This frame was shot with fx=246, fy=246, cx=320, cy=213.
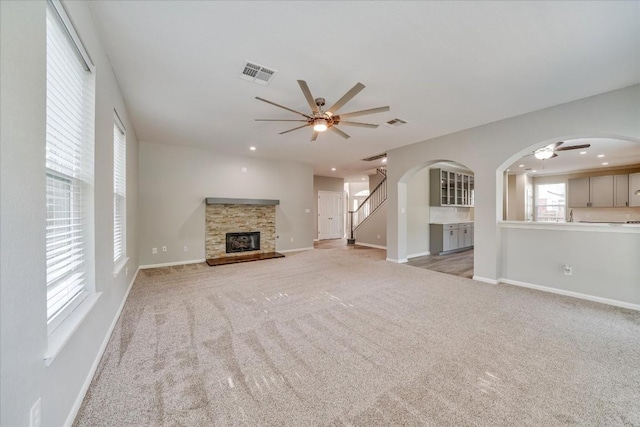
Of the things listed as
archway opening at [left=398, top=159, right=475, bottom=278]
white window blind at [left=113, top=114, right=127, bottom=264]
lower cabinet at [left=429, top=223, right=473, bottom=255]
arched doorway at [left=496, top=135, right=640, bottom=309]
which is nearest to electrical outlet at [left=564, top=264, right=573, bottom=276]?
arched doorway at [left=496, top=135, right=640, bottom=309]

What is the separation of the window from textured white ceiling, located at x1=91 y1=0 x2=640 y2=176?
7941mm

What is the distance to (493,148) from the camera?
4285 mm

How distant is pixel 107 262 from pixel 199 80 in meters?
2.21

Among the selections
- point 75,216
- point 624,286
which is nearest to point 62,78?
point 75,216

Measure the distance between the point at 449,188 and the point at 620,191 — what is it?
5020mm

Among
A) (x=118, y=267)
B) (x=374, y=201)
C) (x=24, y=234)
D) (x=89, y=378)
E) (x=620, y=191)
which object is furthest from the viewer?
(x=374, y=201)

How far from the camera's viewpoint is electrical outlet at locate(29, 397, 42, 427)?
1.08 meters

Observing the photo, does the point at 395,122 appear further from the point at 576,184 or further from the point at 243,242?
the point at 576,184

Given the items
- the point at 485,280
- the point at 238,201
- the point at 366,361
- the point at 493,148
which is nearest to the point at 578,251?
the point at 485,280

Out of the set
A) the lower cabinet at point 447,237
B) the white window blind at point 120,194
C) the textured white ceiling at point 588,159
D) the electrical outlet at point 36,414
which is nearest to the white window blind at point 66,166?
the electrical outlet at point 36,414

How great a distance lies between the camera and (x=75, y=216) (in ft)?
6.05

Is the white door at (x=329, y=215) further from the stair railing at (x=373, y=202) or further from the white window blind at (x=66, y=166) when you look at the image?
the white window blind at (x=66, y=166)

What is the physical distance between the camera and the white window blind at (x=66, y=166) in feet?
4.77

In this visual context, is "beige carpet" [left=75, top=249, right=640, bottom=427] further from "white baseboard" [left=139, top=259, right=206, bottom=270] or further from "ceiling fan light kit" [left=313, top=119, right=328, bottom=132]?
"ceiling fan light kit" [left=313, top=119, right=328, bottom=132]
